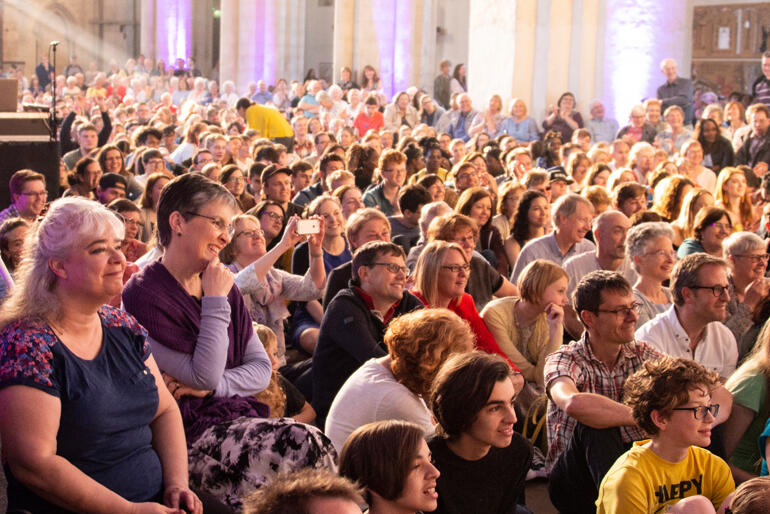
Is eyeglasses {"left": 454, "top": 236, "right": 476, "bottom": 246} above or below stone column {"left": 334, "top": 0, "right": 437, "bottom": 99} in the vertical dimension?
below

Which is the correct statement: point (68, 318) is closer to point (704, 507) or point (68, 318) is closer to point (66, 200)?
point (66, 200)

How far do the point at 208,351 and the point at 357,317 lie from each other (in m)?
1.38

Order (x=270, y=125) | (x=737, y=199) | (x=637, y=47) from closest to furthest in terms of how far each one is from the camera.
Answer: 1. (x=737, y=199)
2. (x=270, y=125)
3. (x=637, y=47)

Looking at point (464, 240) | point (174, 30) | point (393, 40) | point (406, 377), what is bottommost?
point (406, 377)

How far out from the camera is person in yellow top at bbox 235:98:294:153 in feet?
49.4

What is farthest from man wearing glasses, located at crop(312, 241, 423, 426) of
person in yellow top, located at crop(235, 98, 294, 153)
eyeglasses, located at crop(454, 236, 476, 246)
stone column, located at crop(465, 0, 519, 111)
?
stone column, located at crop(465, 0, 519, 111)

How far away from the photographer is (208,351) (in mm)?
3523

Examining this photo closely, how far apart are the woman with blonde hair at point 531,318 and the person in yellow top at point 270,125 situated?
978 centimetres

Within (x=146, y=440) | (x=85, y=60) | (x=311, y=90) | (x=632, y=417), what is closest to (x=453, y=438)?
(x=632, y=417)

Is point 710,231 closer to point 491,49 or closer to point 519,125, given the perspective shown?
point 519,125

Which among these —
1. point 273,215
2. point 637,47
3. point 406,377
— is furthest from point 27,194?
point 637,47

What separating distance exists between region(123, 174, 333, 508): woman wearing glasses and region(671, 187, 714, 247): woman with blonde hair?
4524mm

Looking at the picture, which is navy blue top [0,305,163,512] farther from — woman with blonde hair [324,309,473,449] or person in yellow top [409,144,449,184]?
person in yellow top [409,144,449,184]

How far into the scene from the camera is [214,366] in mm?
3533
